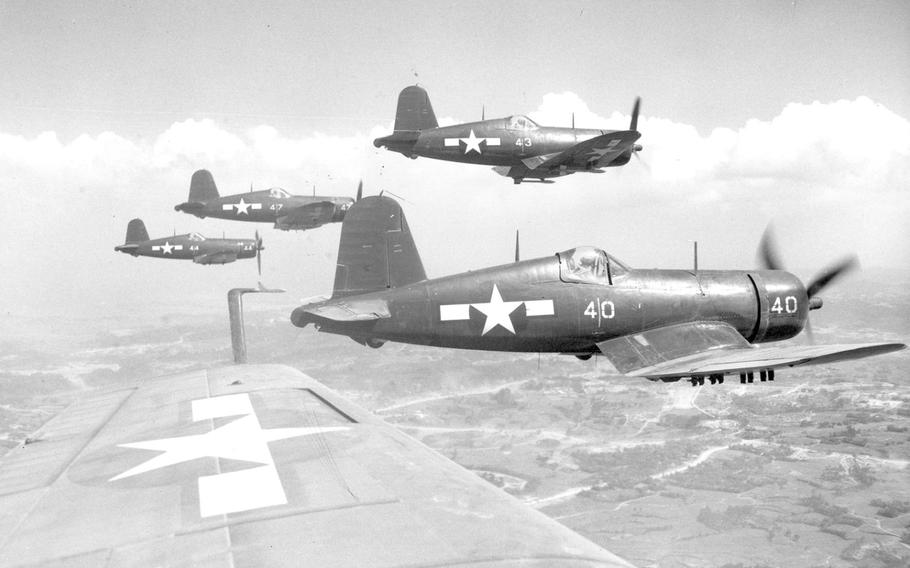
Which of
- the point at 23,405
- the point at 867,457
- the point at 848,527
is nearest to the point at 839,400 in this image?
the point at 867,457

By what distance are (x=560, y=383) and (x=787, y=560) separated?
2595 inches

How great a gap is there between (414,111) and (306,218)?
6.83 m

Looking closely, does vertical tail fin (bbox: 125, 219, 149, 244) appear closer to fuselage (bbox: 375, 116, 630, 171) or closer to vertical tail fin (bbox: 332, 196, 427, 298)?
fuselage (bbox: 375, 116, 630, 171)

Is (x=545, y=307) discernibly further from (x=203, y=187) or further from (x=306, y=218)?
(x=203, y=187)

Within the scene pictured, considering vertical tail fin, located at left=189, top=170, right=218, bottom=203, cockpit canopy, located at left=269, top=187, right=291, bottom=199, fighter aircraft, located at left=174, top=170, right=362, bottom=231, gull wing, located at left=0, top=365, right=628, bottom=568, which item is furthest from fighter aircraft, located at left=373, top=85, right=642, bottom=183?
vertical tail fin, located at left=189, top=170, right=218, bottom=203

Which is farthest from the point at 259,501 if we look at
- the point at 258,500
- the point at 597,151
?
the point at 597,151

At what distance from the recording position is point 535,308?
23.9 ft

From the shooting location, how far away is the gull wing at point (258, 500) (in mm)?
2020

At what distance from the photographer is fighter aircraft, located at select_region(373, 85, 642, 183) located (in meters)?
9.90

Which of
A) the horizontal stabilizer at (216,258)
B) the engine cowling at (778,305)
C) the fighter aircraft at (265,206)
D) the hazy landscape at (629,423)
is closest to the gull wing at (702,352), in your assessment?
the engine cowling at (778,305)

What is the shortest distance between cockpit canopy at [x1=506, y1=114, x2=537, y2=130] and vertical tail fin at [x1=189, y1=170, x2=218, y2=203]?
12.0 meters

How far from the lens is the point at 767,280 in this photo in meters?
8.62

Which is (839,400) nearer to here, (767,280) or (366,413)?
(767,280)

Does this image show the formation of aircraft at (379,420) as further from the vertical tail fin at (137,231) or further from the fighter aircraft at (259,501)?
the vertical tail fin at (137,231)
